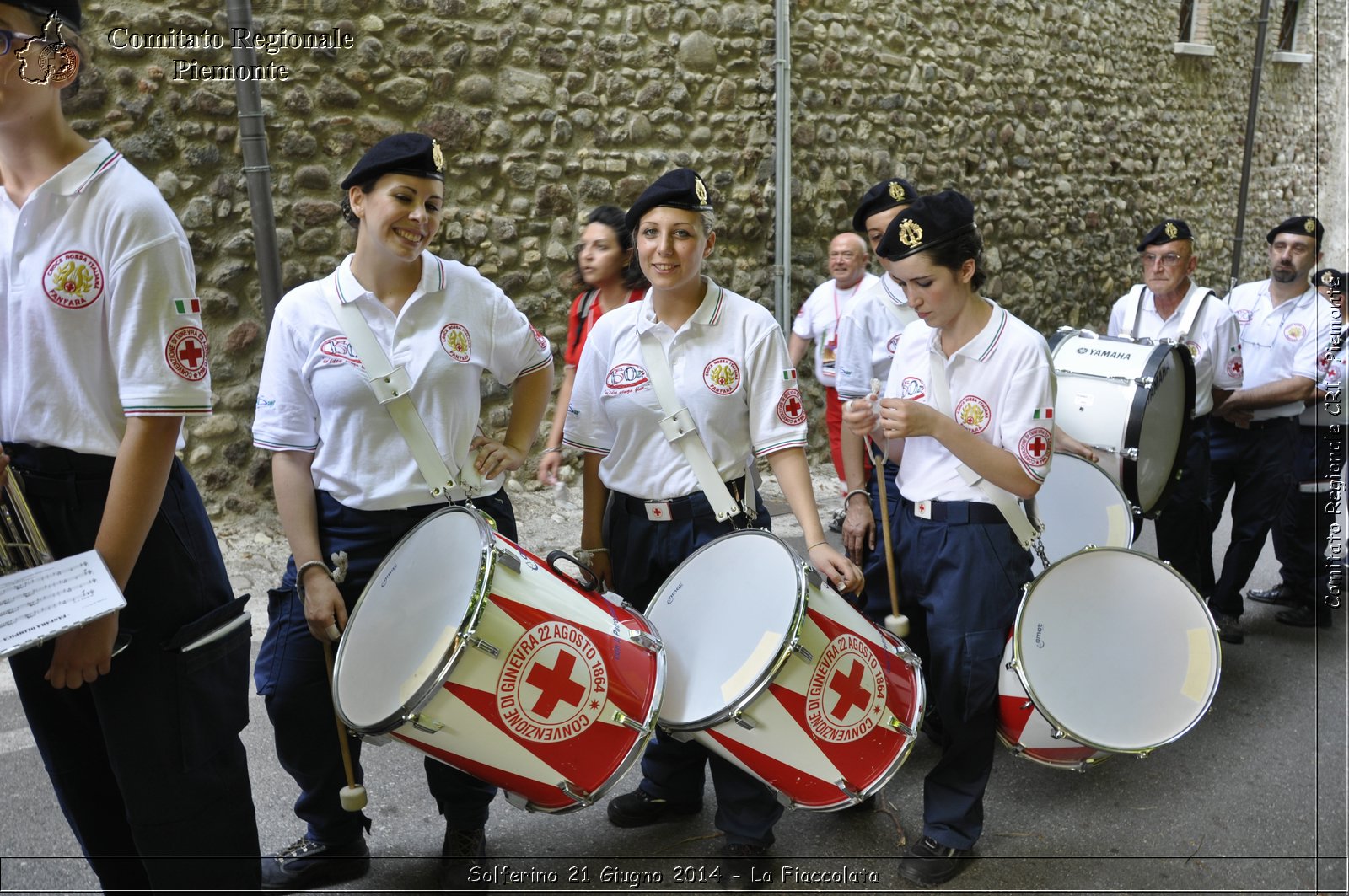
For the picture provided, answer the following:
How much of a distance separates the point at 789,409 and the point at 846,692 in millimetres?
772

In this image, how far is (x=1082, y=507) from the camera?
3744 mm

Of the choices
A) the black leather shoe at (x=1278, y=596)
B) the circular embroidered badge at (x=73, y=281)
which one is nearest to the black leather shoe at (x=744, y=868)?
the circular embroidered badge at (x=73, y=281)

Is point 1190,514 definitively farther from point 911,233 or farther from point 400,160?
point 400,160

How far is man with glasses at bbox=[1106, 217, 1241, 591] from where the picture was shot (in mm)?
4594

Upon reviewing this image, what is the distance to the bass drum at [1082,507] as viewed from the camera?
3.71 metres

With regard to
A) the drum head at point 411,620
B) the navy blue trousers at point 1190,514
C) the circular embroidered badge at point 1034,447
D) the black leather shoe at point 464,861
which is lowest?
the black leather shoe at point 464,861

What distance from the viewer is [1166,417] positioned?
4.28 metres

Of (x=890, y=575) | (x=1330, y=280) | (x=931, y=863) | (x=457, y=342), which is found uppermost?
(x=457, y=342)

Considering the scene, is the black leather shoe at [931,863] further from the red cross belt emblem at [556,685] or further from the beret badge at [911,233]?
the beret badge at [911,233]

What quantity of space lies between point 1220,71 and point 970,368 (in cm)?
1311

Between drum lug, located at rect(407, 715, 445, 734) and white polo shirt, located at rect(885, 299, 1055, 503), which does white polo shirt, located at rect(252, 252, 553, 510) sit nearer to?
drum lug, located at rect(407, 715, 445, 734)

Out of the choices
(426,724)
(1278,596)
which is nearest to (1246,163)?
(1278,596)

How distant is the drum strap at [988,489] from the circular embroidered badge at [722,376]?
548 mm

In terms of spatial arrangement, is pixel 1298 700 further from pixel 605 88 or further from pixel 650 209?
pixel 605 88
